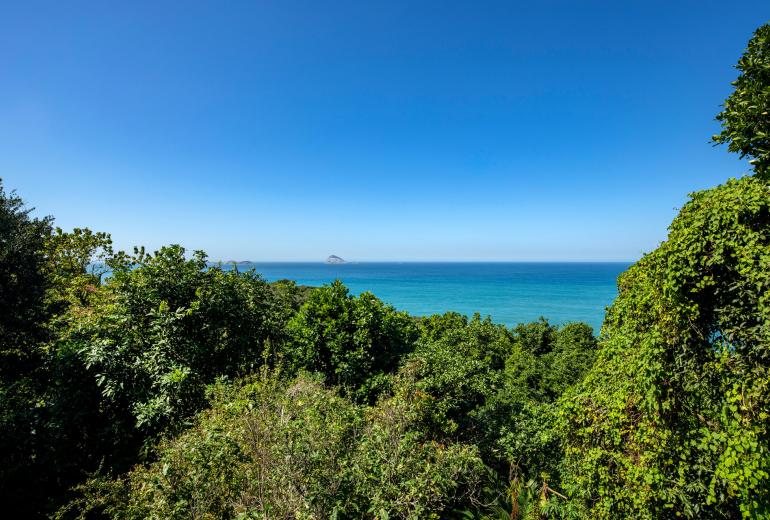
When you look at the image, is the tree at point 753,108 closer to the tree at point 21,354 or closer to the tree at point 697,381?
the tree at point 697,381

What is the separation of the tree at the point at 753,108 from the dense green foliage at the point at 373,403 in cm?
3

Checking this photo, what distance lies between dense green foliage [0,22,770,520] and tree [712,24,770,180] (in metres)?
0.03

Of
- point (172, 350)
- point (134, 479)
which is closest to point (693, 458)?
point (134, 479)

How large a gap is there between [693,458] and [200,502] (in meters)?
8.04

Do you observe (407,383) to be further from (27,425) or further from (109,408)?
(27,425)

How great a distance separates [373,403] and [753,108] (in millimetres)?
11657

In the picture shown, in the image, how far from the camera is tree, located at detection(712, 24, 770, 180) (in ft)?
18.0

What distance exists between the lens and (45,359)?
10023 mm

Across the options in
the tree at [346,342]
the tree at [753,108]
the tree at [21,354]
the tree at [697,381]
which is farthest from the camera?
the tree at [346,342]

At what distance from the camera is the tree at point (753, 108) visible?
18.0 ft

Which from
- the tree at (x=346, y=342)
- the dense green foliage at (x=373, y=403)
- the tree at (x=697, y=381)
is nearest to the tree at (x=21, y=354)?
the dense green foliage at (x=373, y=403)

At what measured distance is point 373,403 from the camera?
11.2 metres

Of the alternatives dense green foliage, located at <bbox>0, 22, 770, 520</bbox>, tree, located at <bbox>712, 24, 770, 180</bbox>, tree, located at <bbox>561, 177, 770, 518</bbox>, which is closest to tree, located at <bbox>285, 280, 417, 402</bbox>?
dense green foliage, located at <bbox>0, 22, 770, 520</bbox>

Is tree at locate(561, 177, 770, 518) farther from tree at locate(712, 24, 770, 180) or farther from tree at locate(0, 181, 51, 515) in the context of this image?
tree at locate(0, 181, 51, 515)
